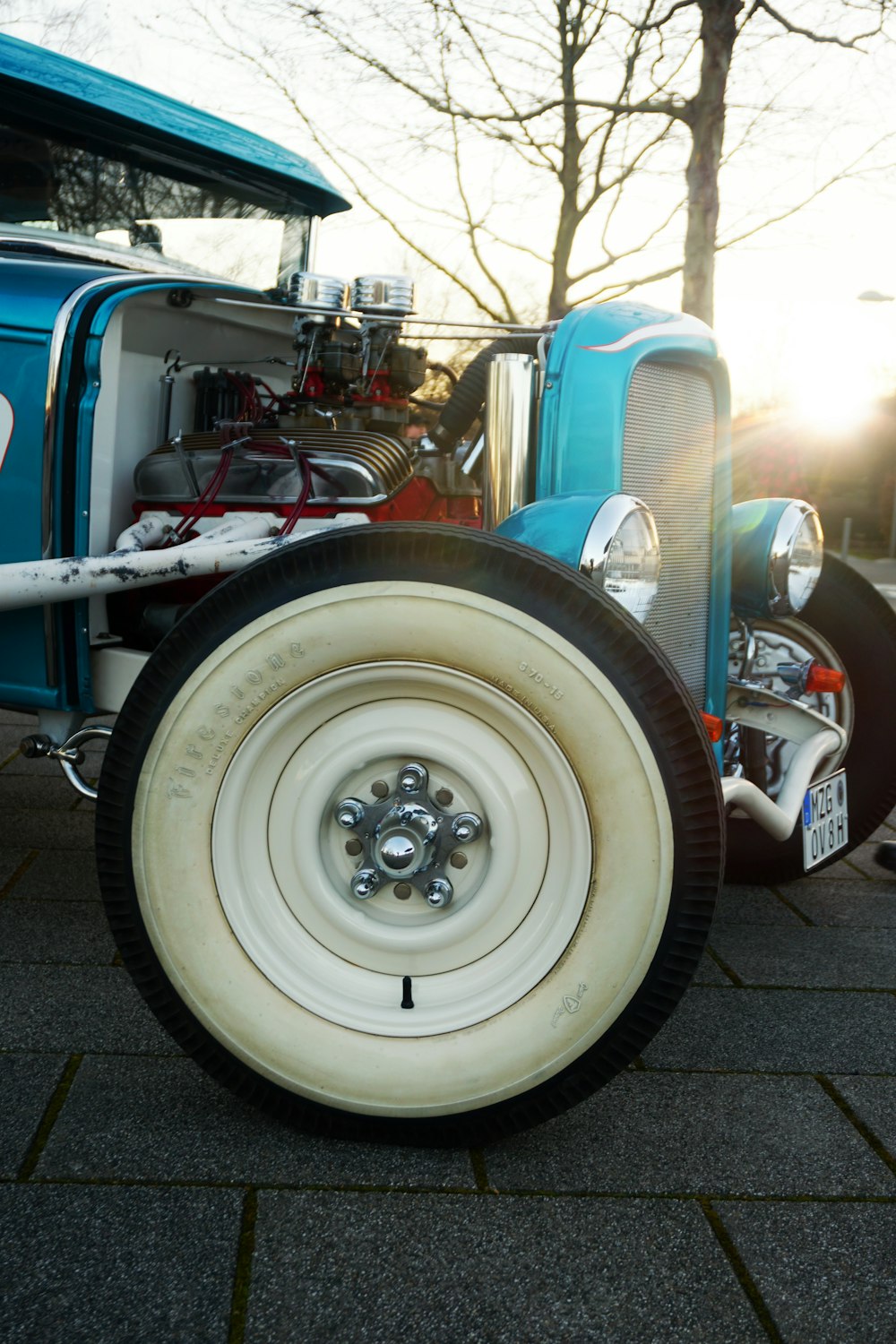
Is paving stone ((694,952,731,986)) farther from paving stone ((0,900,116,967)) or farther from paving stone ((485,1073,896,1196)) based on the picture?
paving stone ((0,900,116,967))

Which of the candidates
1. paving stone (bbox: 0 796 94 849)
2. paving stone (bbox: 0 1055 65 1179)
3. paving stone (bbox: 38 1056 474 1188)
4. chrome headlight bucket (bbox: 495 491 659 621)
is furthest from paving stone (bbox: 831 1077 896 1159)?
paving stone (bbox: 0 796 94 849)

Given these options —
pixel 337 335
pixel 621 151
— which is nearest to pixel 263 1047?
pixel 337 335

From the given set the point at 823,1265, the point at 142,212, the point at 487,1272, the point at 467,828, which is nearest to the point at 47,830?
the point at 142,212

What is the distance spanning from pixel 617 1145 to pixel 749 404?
28813 millimetres

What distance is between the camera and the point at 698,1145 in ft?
5.72

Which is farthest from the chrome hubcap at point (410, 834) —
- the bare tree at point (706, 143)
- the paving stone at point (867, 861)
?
the bare tree at point (706, 143)

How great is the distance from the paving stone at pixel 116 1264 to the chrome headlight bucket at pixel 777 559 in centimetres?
184

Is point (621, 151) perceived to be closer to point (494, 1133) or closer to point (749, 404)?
point (494, 1133)

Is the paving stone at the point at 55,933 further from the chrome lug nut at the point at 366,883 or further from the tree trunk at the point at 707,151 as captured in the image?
the tree trunk at the point at 707,151

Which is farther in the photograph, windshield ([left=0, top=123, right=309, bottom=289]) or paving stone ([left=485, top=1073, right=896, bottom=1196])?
windshield ([left=0, top=123, right=309, bottom=289])

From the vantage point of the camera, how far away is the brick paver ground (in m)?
1.36

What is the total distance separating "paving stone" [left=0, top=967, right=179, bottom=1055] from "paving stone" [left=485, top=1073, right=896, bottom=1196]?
66 cm

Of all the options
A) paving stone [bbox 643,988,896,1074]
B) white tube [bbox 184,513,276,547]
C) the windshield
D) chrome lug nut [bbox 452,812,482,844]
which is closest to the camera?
chrome lug nut [bbox 452,812,482,844]

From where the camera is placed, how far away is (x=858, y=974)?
247 centimetres
